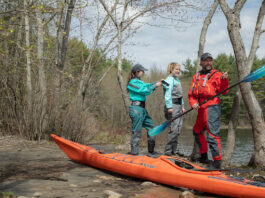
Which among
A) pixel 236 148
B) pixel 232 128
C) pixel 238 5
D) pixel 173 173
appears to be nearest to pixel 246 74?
pixel 232 128

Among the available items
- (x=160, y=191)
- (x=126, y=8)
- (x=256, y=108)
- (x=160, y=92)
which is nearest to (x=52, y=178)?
(x=160, y=191)

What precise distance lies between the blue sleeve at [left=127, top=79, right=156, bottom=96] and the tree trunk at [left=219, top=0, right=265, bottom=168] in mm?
1376

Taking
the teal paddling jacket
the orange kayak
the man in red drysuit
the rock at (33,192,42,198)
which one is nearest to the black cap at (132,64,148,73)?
the teal paddling jacket

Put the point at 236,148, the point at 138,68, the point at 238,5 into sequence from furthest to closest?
the point at 236,148 → the point at 138,68 → the point at 238,5

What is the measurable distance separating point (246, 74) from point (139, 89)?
1.65 metres

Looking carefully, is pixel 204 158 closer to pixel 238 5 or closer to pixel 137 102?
pixel 137 102

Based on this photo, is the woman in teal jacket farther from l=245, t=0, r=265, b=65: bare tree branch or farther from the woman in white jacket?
l=245, t=0, r=265, b=65: bare tree branch

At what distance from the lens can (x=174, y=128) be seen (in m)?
4.47

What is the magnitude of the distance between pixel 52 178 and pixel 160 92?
13.6 metres

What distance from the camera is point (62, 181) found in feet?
10.0

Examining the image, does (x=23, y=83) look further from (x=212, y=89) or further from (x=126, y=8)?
(x=212, y=89)

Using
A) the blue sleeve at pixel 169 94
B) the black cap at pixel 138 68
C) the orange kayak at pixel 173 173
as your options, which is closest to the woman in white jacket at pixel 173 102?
the blue sleeve at pixel 169 94

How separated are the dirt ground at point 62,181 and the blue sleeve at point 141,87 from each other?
1.38m

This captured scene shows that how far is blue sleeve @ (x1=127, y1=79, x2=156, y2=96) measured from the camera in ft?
13.8
